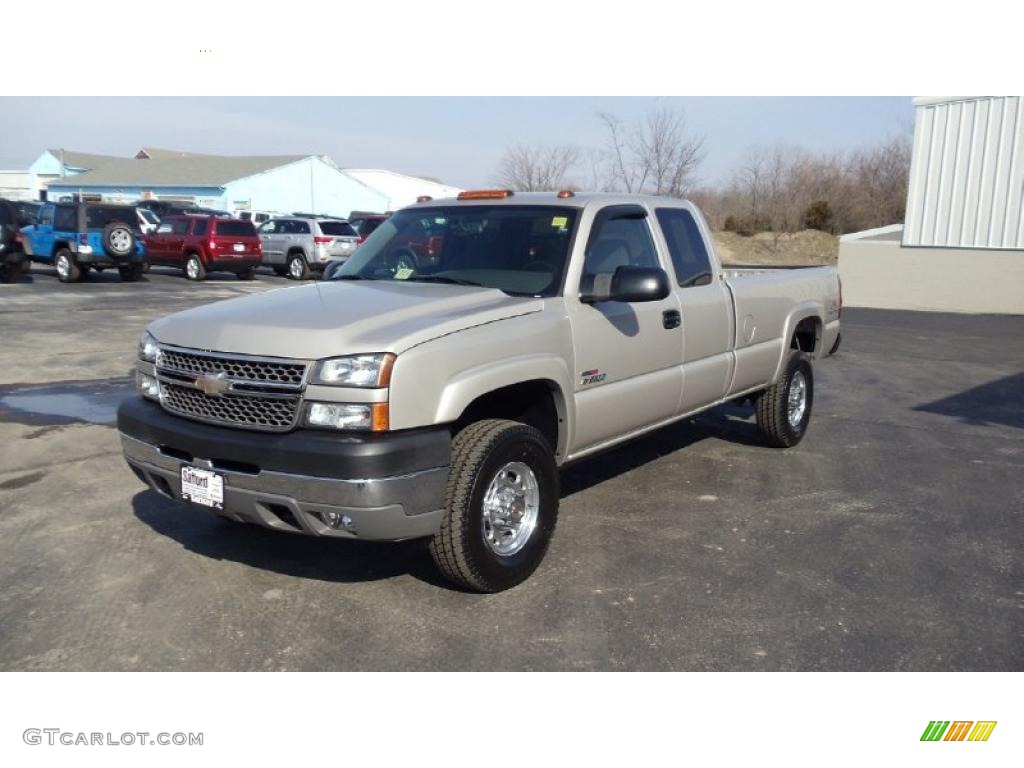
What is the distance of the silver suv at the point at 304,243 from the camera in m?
26.2

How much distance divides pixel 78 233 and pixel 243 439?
20636 mm

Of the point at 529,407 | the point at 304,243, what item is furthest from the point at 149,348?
the point at 304,243

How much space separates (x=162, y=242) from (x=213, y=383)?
23227 mm

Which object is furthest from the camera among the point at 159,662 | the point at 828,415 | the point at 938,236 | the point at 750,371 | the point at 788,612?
the point at 938,236

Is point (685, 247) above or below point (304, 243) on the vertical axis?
above

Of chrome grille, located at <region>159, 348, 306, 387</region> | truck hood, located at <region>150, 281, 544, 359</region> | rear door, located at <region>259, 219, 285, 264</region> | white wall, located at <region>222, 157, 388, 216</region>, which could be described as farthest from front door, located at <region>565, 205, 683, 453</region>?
white wall, located at <region>222, 157, 388, 216</region>

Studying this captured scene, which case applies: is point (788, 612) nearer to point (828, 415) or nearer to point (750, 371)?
point (750, 371)

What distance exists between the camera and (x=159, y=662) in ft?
12.0

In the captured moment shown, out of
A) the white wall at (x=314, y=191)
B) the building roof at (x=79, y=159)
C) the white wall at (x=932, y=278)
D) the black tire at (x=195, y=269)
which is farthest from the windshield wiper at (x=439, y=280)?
the building roof at (x=79, y=159)

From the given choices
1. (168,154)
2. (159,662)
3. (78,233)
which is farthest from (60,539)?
(168,154)

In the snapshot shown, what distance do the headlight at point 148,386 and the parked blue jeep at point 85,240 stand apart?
19174mm

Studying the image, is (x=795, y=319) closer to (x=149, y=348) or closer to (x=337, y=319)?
(x=337, y=319)

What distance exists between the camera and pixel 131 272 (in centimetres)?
2309

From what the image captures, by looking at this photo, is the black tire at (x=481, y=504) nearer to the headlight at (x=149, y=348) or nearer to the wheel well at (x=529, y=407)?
the wheel well at (x=529, y=407)
